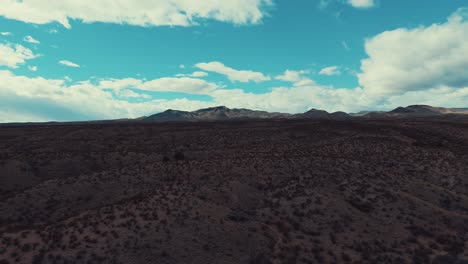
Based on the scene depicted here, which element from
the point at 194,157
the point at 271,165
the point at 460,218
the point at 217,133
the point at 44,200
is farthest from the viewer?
the point at 217,133

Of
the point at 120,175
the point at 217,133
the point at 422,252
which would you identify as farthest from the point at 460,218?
the point at 217,133

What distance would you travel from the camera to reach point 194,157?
2405 inches

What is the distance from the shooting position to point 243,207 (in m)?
36.3

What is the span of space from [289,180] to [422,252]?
1717 centimetres

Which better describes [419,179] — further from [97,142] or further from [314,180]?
[97,142]

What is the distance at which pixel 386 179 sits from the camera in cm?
4472

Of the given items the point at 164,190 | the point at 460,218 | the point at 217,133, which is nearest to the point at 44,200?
the point at 164,190

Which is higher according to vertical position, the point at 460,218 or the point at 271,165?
the point at 271,165

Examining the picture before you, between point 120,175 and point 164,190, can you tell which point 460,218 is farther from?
point 120,175

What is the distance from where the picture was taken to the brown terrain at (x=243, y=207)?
2727cm

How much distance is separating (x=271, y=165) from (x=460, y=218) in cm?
2143

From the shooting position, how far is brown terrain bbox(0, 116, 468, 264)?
89.5ft

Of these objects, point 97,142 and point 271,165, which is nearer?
point 271,165

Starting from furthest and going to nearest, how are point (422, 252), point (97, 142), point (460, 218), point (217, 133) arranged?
point (217, 133) < point (97, 142) < point (460, 218) < point (422, 252)
